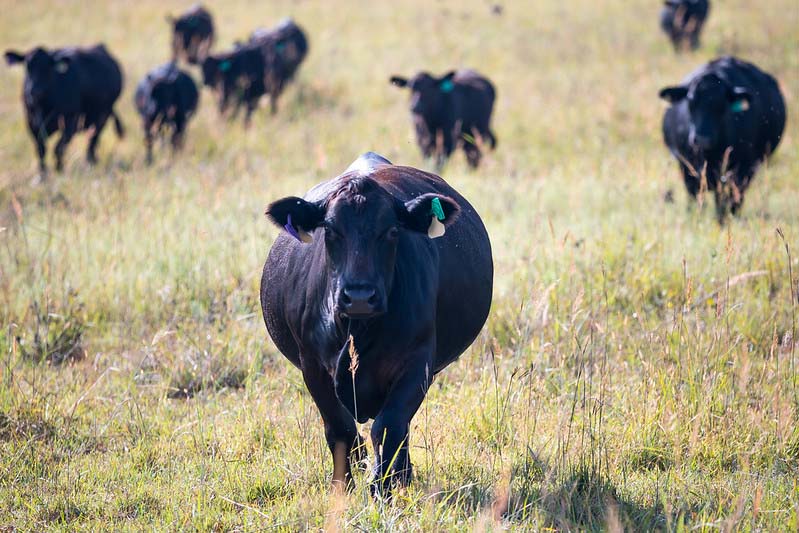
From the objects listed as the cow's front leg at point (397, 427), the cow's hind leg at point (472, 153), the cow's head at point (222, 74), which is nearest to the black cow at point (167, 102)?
the cow's head at point (222, 74)

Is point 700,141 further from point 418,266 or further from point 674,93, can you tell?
point 418,266

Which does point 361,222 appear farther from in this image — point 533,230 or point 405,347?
point 533,230

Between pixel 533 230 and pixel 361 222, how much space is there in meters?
5.14

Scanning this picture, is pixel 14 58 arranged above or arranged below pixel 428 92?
above

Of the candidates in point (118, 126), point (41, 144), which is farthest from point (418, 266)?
point (118, 126)

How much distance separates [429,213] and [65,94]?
12643 mm

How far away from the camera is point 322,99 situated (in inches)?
786

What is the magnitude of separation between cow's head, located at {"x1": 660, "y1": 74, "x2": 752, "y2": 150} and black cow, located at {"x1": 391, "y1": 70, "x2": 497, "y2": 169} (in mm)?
4549

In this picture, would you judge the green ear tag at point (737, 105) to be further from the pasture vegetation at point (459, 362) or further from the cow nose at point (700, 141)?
the pasture vegetation at point (459, 362)

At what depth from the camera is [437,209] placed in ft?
14.4

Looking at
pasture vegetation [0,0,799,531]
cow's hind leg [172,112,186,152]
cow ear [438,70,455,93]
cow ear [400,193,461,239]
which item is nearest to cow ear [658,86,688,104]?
pasture vegetation [0,0,799,531]

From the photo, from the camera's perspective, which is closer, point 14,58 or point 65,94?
point 65,94

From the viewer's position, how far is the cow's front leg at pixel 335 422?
15.3 feet

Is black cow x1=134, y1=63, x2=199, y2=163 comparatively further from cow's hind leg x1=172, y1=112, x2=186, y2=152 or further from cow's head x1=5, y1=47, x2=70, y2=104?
cow's head x1=5, y1=47, x2=70, y2=104
